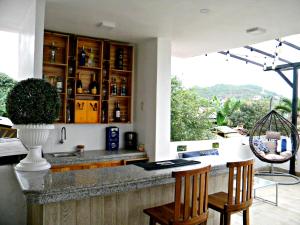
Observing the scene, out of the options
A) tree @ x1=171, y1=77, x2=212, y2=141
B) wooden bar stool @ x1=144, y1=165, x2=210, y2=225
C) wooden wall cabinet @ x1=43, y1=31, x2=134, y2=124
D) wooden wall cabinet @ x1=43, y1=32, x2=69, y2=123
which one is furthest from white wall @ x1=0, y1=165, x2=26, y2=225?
tree @ x1=171, y1=77, x2=212, y2=141

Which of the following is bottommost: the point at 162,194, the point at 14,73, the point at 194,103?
the point at 162,194

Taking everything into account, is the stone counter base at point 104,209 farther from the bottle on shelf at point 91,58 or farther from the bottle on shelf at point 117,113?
the bottle on shelf at point 91,58

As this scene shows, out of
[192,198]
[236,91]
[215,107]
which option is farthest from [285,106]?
[192,198]

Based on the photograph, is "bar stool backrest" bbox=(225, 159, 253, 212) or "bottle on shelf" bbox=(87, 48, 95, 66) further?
"bottle on shelf" bbox=(87, 48, 95, 66)

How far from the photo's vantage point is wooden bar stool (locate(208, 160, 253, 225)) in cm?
201

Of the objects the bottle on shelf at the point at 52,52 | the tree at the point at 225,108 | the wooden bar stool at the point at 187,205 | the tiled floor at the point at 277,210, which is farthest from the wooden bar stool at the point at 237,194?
the tree at the point at 225,108

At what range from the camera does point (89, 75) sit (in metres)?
4.29

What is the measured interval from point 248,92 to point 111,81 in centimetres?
505

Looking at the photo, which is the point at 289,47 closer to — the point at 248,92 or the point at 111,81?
the point at 248,92

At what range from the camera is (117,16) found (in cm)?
312

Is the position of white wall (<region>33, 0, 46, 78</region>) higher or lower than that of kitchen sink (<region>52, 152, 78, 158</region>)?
higher

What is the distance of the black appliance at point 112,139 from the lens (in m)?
4.32

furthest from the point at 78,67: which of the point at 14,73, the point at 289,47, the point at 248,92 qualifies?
the point at 248,92

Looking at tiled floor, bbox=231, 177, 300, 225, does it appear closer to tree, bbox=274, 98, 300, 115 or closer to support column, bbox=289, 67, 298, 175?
support column, bbox=289, 67, 298, 175
